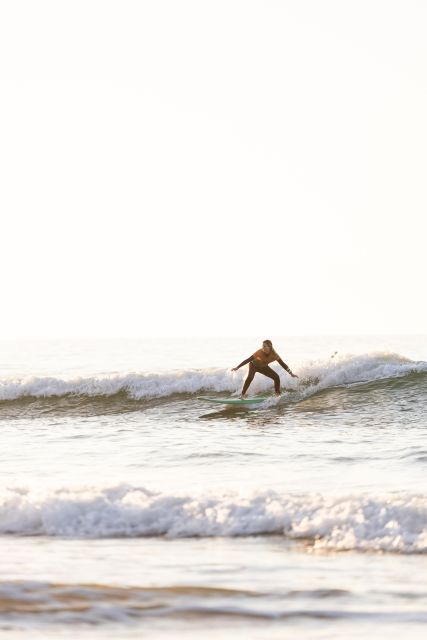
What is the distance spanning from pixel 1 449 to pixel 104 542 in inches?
349

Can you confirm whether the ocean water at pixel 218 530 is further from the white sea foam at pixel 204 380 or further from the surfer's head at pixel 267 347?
the white sea foam at pixel 204 380

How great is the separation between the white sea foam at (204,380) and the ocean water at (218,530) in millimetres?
4263

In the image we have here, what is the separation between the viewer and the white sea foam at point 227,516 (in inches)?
412

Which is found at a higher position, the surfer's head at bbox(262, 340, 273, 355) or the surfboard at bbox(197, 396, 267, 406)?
the surfer's head at bbox(262, 340, 273, 355)

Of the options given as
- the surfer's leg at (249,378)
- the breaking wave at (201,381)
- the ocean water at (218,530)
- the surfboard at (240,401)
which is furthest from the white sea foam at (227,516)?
the breaking wave at (201,381)

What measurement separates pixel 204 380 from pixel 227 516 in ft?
56.5

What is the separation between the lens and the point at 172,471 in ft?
49.4

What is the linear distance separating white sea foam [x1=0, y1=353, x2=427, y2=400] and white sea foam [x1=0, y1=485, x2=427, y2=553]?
1467cm

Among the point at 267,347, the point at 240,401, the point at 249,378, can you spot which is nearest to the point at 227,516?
the point at 267,347

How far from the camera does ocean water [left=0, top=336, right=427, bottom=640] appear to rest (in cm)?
746

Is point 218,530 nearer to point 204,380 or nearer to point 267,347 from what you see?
point 267,347

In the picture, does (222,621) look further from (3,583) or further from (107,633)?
(3,583)

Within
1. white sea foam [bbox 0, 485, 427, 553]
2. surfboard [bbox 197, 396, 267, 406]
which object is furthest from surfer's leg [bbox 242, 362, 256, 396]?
white sea foam [bbox 0, 485, 427, 553]

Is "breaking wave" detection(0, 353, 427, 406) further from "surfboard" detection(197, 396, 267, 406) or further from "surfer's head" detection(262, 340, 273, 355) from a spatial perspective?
"surfer's head" detection(262, 340, 273, 355)
